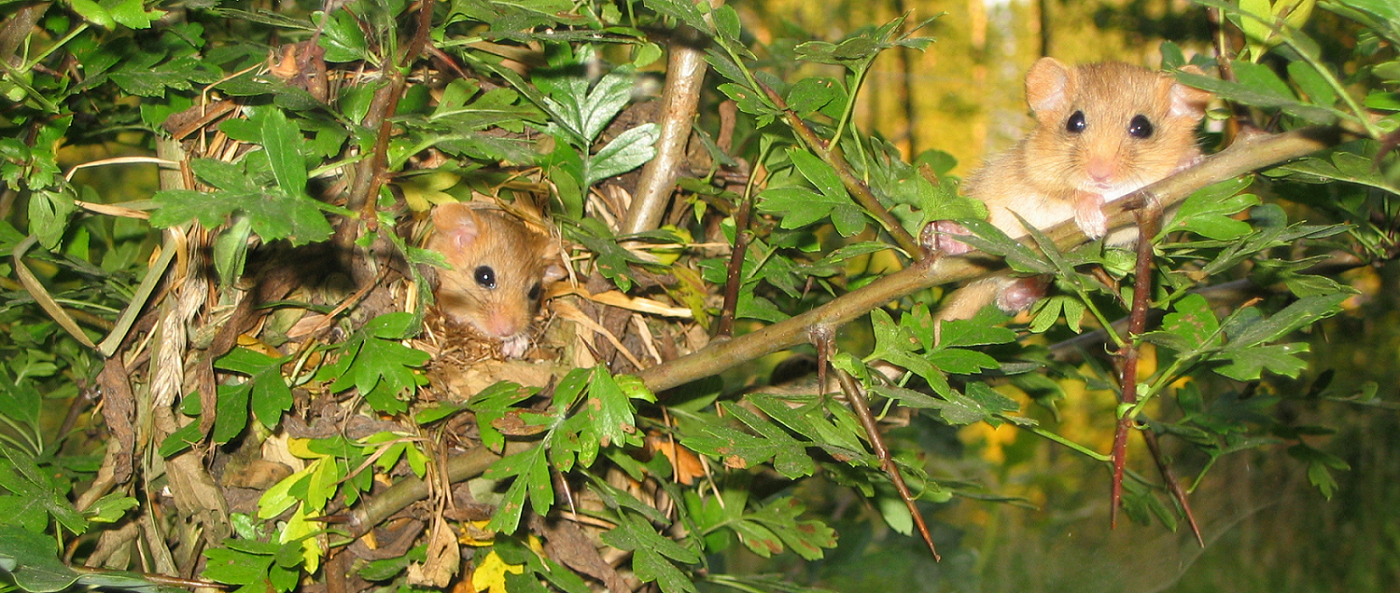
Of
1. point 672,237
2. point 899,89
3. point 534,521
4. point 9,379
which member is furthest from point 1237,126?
point 899,89

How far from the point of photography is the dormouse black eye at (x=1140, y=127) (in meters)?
1.67

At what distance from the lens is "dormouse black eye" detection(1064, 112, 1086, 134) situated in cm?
171

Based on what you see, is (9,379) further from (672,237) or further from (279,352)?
(672,237)

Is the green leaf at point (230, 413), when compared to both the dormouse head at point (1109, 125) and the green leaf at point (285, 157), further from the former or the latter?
the dormouse head at point (1109, 125)

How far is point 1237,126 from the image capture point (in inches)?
49.6

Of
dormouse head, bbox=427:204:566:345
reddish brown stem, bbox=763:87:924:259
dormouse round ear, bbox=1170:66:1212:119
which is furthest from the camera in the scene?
dormouse head, bbox=427:204:566:345

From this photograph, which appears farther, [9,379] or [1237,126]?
[9,379]

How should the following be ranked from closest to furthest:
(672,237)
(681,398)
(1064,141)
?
(672,237) → (681,398) → (1064,141)

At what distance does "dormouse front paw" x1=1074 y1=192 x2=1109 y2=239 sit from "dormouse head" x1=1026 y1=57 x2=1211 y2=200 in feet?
Answer: 0.15

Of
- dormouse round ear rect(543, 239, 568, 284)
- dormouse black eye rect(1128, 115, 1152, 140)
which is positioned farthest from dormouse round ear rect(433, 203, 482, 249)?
dormouse black eye rect(1128, 115, 1152, 140)

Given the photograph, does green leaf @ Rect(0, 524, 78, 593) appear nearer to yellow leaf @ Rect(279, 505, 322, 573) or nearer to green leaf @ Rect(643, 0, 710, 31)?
yellow leaf @ Rect(279, 505, 322, 573)

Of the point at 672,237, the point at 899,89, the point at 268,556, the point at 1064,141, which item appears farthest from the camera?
the point at 899,89

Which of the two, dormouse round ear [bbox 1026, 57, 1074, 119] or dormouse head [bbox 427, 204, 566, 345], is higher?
dormouse round ear [bbox 1026, 57, 1074, 119]

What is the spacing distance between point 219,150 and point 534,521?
0.73 metres
